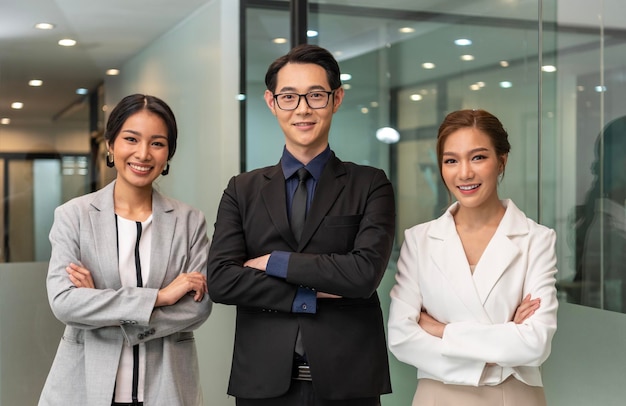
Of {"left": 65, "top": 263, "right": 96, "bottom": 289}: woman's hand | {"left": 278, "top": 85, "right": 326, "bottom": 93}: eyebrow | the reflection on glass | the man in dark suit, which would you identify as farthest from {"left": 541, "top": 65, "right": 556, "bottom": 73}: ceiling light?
{"left": 65, "top": 263, "right": 96, "bottom": 289}: woman's hand

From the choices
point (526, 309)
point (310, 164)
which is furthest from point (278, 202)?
point (526, 309)

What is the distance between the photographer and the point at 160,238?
2945 mm


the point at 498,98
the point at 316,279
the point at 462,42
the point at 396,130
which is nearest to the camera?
the point at 316,279

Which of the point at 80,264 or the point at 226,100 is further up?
the point at 226,100

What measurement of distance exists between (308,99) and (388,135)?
1735mm

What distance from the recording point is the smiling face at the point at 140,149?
2955mm

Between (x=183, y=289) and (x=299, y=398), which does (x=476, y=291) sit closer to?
(x=299, y=398)

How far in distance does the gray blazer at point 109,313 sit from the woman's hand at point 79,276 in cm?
2

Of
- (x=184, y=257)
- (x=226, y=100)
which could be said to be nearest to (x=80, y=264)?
(x=184, y=257)

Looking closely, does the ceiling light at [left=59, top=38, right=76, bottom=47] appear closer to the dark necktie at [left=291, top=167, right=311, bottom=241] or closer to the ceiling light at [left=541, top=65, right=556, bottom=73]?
the dark necktie at [left=291, top=167, right=311, bottom=241]

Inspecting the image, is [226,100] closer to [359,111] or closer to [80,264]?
[359,111]

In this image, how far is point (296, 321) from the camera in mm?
2725

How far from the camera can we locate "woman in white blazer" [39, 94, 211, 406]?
2.79m

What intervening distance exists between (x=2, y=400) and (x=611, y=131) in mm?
3089
